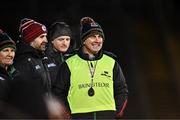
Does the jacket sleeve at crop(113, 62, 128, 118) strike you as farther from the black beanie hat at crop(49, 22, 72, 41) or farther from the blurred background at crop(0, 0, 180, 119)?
the blurred background at crop(0, 0, 180, 119)

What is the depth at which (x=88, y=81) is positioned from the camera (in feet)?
18.0

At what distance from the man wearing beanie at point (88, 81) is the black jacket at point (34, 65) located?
0.11 meters

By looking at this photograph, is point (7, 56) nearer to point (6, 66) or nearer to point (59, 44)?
point (6, 66)

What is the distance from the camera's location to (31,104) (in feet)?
17.0

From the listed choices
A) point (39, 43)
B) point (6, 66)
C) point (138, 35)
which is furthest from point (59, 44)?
point (138, 35)

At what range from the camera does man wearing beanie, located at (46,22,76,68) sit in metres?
5.75

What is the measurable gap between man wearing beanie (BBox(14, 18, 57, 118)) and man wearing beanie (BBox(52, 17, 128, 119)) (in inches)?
5.0

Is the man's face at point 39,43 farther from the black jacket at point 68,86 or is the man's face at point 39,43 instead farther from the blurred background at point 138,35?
the blurred background at point 138,35

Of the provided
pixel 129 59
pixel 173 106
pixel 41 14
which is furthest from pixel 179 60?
pixel 41 14

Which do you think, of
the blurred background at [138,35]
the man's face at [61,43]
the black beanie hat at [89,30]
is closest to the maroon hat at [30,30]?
the man's face at [61,43]

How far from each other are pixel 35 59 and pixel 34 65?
0.20 feet

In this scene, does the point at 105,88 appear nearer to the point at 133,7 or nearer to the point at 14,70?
the point at 14,70

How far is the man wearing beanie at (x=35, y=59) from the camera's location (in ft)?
18.3

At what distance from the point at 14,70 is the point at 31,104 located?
19.1 inches
